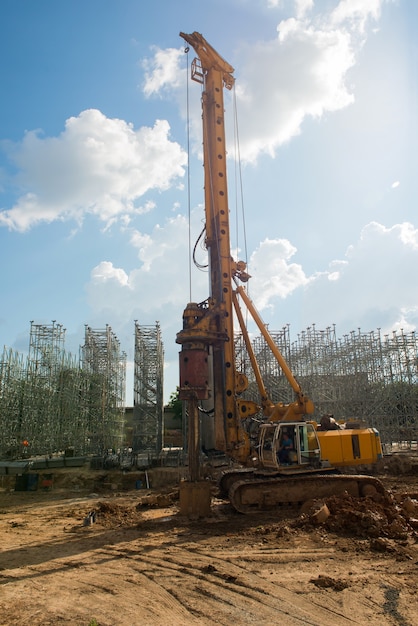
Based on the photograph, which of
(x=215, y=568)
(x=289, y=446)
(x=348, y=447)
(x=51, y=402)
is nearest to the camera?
(x=215, y=568)

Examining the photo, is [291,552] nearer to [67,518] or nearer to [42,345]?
[67,518]

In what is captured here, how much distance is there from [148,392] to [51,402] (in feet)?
17.4

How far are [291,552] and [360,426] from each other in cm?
649

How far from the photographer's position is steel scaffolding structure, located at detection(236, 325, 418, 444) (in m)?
27.1

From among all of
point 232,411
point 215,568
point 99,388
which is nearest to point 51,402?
point 99,388

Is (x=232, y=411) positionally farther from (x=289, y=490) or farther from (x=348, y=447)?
(x=348, y=447)

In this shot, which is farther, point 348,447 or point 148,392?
Answer: point 148,392

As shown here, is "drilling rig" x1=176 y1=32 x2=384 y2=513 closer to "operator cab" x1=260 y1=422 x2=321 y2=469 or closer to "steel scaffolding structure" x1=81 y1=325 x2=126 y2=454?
"operator cab" x1=260 y1=422 x2=321 y2=469

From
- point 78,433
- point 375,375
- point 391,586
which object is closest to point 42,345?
point 78,433

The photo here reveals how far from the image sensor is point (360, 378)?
2852 cm

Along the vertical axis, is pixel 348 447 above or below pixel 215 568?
above

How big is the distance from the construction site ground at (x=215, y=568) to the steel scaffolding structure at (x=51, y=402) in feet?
41.7

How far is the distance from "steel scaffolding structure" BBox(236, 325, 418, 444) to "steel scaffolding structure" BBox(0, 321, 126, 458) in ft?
29.4

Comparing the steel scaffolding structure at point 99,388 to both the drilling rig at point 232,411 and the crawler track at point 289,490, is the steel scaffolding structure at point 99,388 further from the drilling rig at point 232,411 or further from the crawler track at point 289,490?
the crawler track at point 289,490
